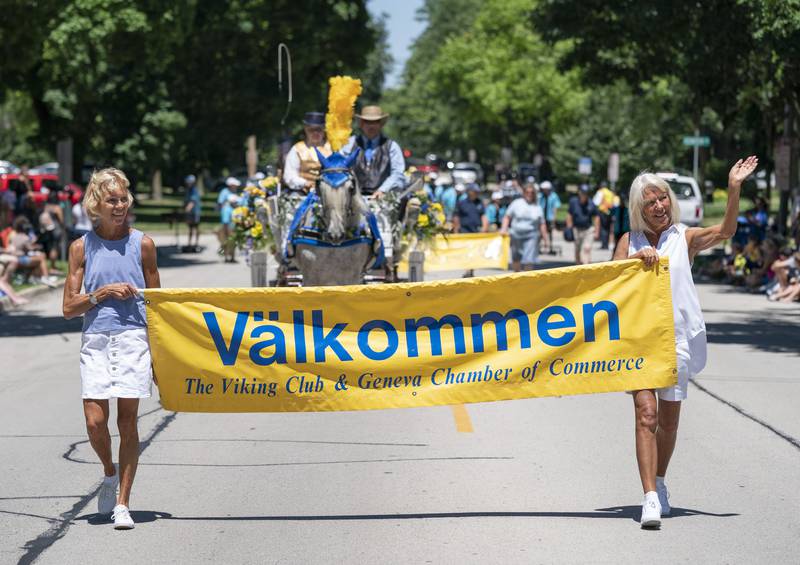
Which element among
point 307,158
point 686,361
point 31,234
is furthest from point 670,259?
point 31,234

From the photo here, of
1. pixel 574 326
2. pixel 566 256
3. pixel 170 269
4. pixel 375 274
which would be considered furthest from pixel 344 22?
pixel 574 326

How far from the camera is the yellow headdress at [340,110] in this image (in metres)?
15.0

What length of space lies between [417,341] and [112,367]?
1.70 meters

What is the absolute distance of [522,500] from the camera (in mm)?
8375

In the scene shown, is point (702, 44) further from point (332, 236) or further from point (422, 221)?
point (332, 236)

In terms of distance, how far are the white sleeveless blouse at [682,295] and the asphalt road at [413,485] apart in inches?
35.9

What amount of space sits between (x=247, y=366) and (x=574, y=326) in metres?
1.84

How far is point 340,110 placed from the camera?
15.0m

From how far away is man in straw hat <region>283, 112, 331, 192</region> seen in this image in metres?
15.2

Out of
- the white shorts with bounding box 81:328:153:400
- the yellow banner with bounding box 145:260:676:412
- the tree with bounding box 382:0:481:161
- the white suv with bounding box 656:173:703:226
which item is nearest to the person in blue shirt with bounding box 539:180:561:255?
the white suv with bounding box 656:173:703:226

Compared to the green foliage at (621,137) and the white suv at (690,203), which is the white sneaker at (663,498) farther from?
the green foliage at (621,137)

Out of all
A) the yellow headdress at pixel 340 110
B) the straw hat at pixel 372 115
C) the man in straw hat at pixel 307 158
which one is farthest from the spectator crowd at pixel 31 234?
the yellow headdress at pixel 340 110

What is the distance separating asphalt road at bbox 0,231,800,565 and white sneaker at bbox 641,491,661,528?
6 cm

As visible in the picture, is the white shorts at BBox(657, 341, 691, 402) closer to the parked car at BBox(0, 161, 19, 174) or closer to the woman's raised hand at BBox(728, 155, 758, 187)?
the woman's raised hand at BBox(728, 155, 758, 187)
